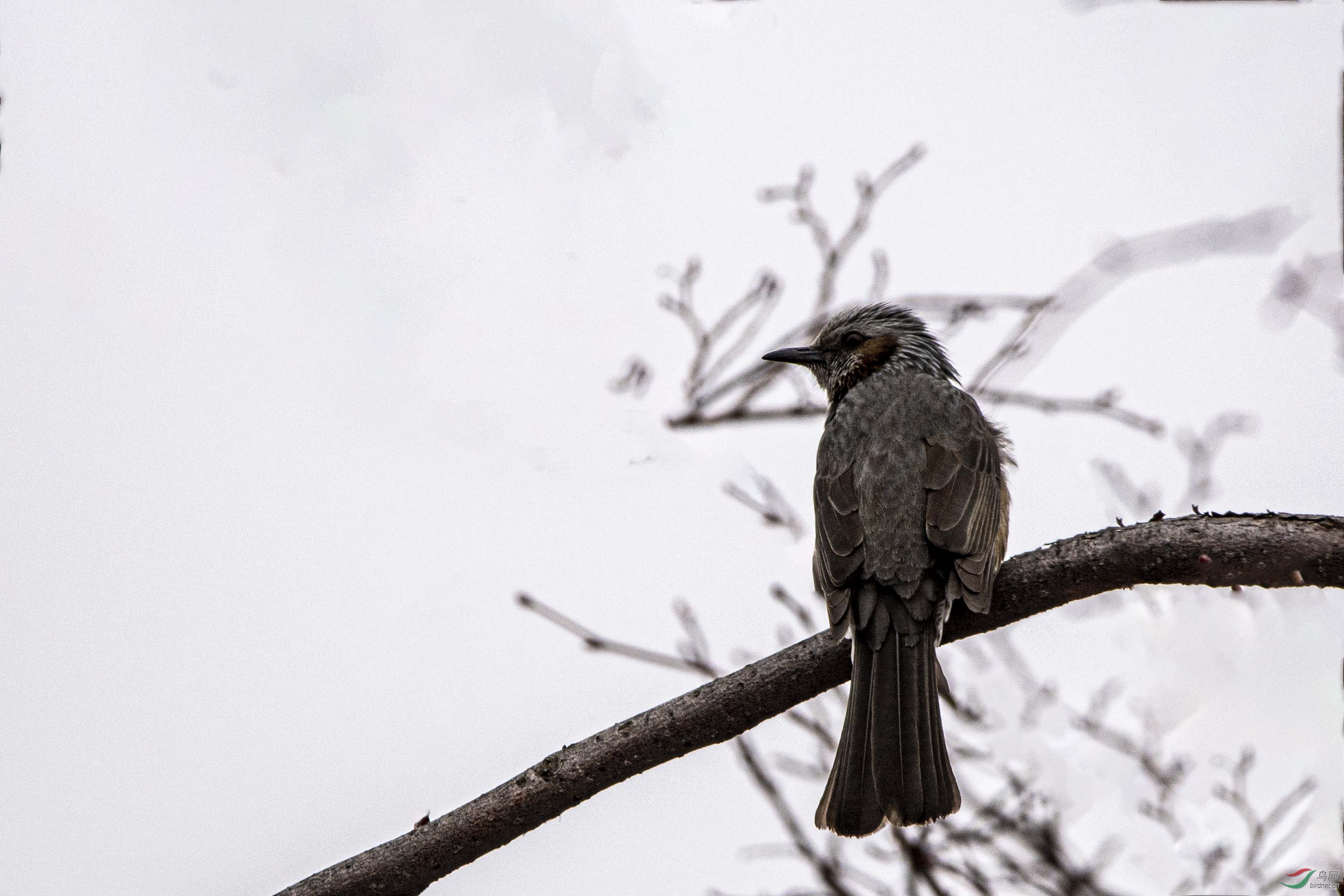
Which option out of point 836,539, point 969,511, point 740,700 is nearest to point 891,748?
point 740,700

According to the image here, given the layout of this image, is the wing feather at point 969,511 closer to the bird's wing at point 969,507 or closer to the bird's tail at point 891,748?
the bird's wing at point 969,507

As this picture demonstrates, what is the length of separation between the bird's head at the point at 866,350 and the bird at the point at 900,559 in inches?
11.9

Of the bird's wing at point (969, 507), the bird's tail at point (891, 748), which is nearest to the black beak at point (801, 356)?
the bird's wing at point (969, 507)

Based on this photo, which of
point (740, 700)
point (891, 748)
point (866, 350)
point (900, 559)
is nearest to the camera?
point (740, 700)

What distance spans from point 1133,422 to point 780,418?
1.58m

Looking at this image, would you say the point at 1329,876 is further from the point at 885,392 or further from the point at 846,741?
the point at 885,392

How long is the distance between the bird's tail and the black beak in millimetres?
2067

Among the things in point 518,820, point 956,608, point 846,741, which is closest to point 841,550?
point 956,608

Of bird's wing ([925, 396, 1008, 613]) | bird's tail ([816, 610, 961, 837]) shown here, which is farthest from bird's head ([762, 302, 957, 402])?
bird's tail ([816, 610, 961, 837])

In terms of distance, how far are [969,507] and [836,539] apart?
1.63ft

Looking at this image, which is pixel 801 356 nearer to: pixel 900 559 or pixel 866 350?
pixel 866 350

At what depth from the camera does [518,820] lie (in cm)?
326

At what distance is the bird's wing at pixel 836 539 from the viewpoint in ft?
13.3

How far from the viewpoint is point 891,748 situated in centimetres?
375
